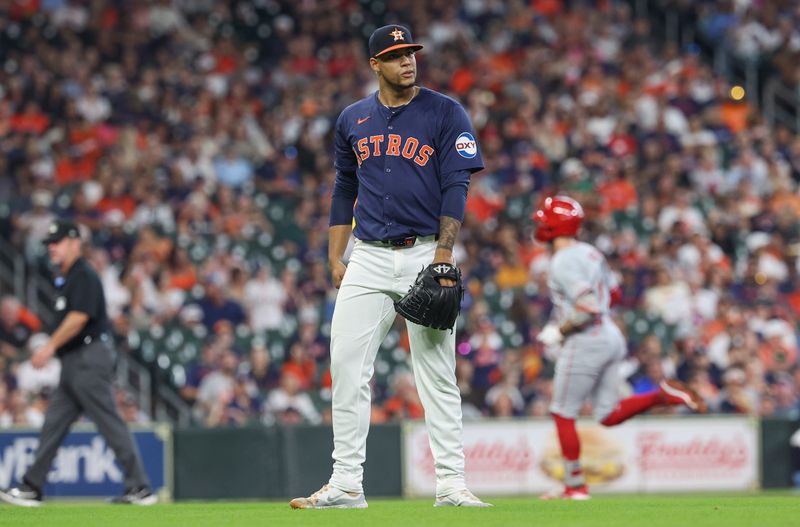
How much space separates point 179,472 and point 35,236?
3994mm

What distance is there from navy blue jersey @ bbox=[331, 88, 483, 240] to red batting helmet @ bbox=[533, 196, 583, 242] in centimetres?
256

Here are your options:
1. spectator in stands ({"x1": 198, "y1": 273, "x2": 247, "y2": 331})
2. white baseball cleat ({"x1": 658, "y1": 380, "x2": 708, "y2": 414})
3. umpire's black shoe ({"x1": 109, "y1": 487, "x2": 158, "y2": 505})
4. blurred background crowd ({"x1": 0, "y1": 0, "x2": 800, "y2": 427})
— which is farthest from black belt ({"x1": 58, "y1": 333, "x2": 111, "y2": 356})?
spectator in stands ({"x1": 198, "y1": 273, "x2": 247, "y2": 331})

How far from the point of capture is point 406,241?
726cm

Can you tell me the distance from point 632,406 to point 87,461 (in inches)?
241

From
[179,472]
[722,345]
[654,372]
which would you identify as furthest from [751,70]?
[179,472]

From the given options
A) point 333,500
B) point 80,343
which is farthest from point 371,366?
A: point 80,343

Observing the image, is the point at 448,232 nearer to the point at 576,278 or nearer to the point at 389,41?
the point at 389,41

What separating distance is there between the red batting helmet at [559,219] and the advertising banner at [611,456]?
4913 mm

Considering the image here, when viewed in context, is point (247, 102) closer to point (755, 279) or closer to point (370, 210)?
point (755, 279)

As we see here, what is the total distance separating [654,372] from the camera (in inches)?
603

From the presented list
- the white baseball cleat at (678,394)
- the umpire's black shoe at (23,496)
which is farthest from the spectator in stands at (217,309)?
the white baseball cleat at (678,394)

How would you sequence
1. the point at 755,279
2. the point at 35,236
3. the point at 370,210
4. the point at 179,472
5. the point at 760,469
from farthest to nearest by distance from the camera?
the point at 755,279
the point at 35,236
the point at 760,469
the point at 179,472
the point at 370,210

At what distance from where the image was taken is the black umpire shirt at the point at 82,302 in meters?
9.88

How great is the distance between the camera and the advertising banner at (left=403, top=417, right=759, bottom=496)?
14352 mm
